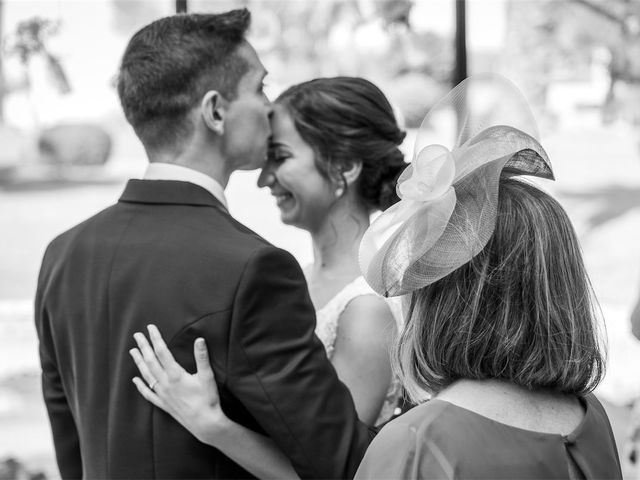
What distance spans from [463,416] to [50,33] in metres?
2.60

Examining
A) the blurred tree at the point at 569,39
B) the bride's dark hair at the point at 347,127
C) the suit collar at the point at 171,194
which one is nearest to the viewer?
the suit collar at the point at 171,194

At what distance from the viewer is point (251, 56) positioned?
155 cm

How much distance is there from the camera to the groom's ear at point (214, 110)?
1.46 metres

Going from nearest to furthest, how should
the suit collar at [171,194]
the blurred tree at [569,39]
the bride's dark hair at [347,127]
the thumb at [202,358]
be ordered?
the thumb at [202,358], the suit collar at [171,194], the bride's dark hair at [347,127], the blurred tree at [569,39]

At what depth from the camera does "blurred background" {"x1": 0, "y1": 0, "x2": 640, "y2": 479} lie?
3.08 meters

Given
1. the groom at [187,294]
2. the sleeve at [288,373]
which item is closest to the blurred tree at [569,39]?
the groom at [187,294]

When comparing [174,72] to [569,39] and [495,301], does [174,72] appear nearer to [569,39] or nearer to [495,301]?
[495,301]

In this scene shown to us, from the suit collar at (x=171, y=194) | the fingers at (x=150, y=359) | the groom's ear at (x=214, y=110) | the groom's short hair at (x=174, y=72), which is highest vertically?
the groom's short hair at (x=174, y=72)

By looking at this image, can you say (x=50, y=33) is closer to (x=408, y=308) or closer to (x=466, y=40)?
(x=466, y=40)

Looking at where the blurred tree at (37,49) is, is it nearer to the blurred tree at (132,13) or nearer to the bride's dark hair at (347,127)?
the blurred tree at (132,13)

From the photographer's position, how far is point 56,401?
1569 mm

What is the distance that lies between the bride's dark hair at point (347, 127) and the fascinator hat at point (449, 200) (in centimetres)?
68

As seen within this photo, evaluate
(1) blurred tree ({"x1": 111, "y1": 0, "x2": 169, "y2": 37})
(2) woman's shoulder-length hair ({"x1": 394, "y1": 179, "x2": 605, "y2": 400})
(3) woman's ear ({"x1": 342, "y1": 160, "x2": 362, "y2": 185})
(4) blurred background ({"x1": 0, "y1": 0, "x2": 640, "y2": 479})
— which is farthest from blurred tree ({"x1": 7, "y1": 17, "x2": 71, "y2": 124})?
(2) woman's shoulder-length hair ({"x1": 394, "y1": 179, "x2": 605, "y2": 400})

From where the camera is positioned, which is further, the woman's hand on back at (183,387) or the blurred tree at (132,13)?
the blurred tree at (132,13)
